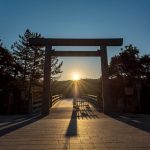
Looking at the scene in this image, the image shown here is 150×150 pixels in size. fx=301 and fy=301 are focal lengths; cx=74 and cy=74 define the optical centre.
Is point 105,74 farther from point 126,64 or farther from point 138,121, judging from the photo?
point 126,64

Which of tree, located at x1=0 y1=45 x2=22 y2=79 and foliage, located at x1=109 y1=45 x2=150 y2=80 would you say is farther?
foliage, located at x1=109 y1=45 x2=150 y2=80

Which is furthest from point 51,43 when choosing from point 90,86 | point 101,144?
point 90,86

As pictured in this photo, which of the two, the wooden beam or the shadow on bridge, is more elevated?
the wooden beam

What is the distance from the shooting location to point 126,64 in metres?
36.4

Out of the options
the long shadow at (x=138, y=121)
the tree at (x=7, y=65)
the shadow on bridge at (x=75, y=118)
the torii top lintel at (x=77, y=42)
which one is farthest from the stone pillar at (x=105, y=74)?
the tree at (x=7, y=65)

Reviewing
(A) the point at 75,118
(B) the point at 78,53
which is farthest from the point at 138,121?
(B) the point at 78,53

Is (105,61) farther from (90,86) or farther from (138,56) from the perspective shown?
(90,86)

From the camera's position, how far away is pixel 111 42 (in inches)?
854

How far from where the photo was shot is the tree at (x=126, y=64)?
3556 cm

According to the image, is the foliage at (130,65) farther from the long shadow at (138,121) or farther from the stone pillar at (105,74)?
→ the long shadow at (138,121)

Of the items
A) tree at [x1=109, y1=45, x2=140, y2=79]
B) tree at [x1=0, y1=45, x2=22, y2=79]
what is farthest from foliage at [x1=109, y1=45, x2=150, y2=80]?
tree at [x1=0, y1=45, x2=22, y2=79]

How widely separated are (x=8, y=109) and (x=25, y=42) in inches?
996

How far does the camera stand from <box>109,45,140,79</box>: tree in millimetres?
35562

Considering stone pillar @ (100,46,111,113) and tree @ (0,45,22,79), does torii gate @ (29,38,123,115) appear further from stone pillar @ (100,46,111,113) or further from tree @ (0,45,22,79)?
tree @ (0,45,22,79)
